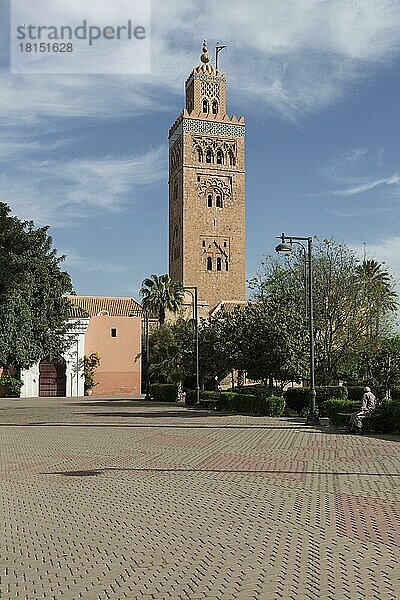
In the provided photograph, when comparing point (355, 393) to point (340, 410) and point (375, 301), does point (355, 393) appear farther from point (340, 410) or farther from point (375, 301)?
point (340, 410)

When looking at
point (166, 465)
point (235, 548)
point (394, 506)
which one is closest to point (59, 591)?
point (235, 548)

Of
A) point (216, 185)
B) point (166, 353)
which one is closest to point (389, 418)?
point (166, 353)

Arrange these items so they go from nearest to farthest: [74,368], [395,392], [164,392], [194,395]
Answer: [395,392]
[194,395]
[164,392]
[74,368]

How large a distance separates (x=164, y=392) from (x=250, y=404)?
57.1 feet

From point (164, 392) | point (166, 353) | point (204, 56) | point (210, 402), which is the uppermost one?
point (204, 56)

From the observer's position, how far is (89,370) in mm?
58031

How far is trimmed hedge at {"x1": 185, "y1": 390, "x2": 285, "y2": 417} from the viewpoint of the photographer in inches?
1114

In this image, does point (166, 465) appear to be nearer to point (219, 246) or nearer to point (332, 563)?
point (332, 563)

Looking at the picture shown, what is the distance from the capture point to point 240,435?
808 inches

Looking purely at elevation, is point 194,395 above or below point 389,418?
below

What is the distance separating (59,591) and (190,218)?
78.4 metres

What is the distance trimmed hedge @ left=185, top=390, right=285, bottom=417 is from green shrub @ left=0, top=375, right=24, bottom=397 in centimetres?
2318

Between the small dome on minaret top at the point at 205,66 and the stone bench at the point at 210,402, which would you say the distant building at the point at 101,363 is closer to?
the stone bench at the point at 210,402

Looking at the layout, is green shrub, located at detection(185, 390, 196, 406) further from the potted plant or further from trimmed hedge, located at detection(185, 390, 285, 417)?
the potted plant
